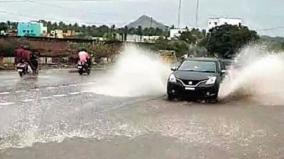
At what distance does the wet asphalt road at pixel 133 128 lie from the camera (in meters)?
9.13

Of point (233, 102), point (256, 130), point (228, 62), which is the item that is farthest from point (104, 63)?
point (256, 130)

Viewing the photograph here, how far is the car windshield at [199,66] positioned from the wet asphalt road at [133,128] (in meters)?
1.83

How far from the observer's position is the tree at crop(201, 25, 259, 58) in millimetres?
65250

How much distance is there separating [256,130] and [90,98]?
7207 mm

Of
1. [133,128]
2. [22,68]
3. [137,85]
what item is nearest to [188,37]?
[22,68]

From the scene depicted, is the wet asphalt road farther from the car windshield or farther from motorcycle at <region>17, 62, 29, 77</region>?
motorcycle at <region>17, 62, 29, 77</region>

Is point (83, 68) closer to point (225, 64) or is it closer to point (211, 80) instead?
Answer: point (225, 64)

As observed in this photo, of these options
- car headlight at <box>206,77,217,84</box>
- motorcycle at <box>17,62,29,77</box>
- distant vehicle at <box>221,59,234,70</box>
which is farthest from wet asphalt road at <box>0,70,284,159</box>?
motorcycle at <box>17,62,29,77</box>

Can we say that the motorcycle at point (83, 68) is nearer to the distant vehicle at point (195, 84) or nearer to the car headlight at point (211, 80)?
the distant vehicle at point (195, 84)

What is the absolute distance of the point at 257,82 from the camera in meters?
25.9

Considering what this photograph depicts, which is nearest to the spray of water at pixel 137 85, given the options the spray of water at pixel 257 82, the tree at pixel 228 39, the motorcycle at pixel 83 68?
the motorcycle at pixel 83 68

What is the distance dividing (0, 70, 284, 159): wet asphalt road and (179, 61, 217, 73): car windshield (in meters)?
1.83

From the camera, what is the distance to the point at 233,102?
18844 mm

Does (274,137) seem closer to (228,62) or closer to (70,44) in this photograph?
(228,62)
